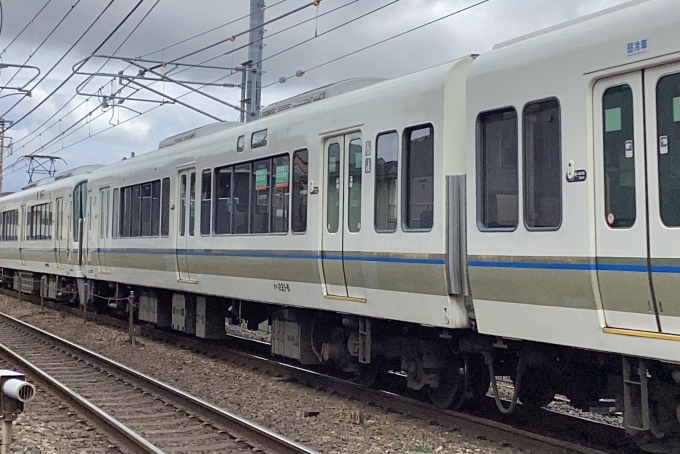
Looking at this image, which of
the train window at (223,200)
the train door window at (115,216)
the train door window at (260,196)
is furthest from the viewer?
the train door window at (115,216)

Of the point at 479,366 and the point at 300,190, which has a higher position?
the point at 300,190

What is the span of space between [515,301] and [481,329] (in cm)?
52

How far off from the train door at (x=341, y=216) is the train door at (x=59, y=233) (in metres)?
13.2

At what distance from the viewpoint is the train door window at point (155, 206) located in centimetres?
1356

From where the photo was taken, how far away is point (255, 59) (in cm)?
1684

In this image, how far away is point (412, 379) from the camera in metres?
8.19

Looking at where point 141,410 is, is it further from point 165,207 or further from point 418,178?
point 165,207

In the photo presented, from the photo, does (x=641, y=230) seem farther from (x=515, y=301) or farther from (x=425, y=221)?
(x=425, y=221)

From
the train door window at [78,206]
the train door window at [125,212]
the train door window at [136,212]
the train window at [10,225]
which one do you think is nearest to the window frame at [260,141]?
the train door window at [136,212]

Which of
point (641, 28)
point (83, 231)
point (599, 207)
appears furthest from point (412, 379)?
point (83, 231)

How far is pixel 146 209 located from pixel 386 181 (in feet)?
24.6

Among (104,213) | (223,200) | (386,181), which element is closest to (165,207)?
(223,200)

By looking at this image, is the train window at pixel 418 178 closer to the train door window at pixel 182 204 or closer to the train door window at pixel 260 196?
the train door window at pixel 260 196

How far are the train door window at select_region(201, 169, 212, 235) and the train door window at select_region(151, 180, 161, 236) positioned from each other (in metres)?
1.90
